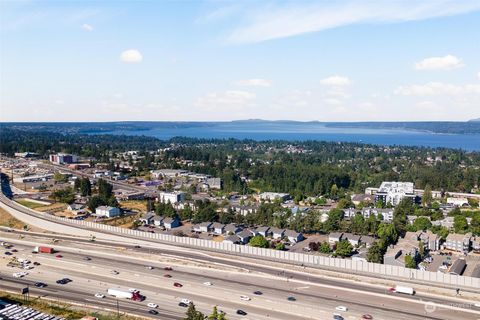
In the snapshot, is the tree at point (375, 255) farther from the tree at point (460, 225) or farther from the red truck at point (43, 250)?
the red truck at point (43, 250)

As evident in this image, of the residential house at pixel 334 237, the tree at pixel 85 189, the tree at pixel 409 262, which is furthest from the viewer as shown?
the tree at pixel 85 189

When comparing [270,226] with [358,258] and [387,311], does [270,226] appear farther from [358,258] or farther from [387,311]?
[387,311]

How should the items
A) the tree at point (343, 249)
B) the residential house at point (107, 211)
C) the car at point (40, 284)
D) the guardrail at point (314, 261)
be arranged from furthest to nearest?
the residential house at point (107, 211) → the tree at point (343, 249) → the car at point (40, 284) → the guardrail at point (314, 261)

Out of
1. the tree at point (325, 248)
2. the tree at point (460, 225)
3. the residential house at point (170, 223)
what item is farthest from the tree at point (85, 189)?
the tree at point (460, 225)

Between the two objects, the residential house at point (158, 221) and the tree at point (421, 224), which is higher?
the tree at point (421, 224)

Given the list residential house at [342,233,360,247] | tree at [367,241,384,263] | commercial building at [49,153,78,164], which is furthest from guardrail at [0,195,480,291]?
commercial building at [49,153,78,164]

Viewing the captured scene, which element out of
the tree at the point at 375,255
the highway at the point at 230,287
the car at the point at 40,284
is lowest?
the car at the point at 40,284

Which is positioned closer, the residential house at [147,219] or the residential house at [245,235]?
the residential house at [245,235]

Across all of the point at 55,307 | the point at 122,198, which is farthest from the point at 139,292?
the point at 122,198
